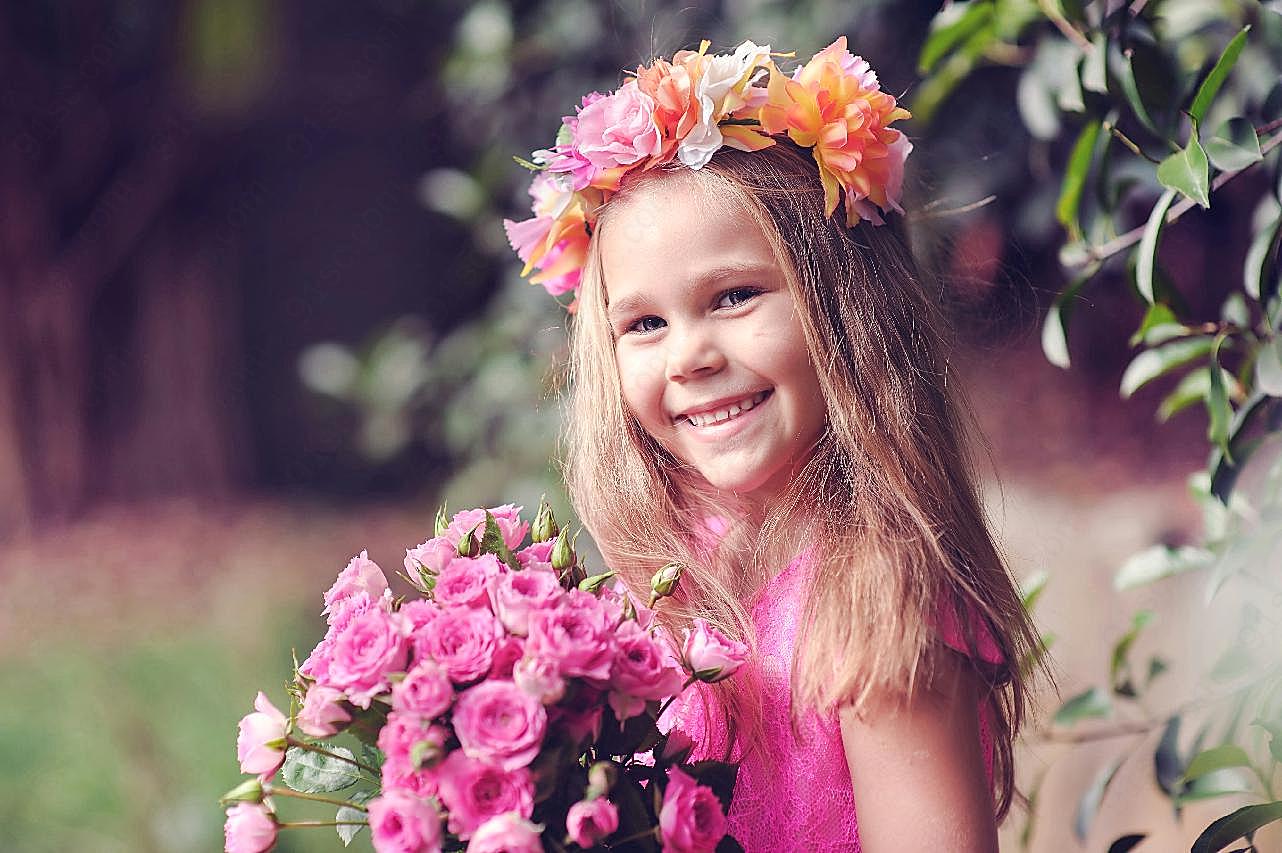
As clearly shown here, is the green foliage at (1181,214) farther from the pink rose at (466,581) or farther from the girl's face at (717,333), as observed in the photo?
the pink rose at (466,581)

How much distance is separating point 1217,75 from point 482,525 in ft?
2.88

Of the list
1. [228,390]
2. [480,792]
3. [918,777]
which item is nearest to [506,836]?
[480,792]

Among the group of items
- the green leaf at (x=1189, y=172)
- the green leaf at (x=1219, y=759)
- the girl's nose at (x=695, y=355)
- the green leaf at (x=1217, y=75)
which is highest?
the green leaf at (x=1217, y=75)

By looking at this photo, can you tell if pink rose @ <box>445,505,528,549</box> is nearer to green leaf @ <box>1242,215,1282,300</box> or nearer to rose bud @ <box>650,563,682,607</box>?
rose bud @ <box>650,563,682,607</box>

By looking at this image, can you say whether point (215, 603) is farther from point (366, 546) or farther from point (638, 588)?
point (638, 588)

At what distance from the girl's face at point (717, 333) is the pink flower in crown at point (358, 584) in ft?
1.04

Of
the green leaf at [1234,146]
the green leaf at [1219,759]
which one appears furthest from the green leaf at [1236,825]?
the green leaf at [1234,146]

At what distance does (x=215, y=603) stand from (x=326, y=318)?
2.59ft

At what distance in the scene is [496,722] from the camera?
0.96 meters

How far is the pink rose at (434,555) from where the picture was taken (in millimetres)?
1126

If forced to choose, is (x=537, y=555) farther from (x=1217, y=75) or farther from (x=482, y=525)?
(x=1217, y=75)

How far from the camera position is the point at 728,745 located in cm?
120

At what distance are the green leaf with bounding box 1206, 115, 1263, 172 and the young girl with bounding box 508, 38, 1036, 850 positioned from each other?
0.35 metres

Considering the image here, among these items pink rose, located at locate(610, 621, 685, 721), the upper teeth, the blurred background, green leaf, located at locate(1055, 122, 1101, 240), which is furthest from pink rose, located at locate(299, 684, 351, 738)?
the blurred background
